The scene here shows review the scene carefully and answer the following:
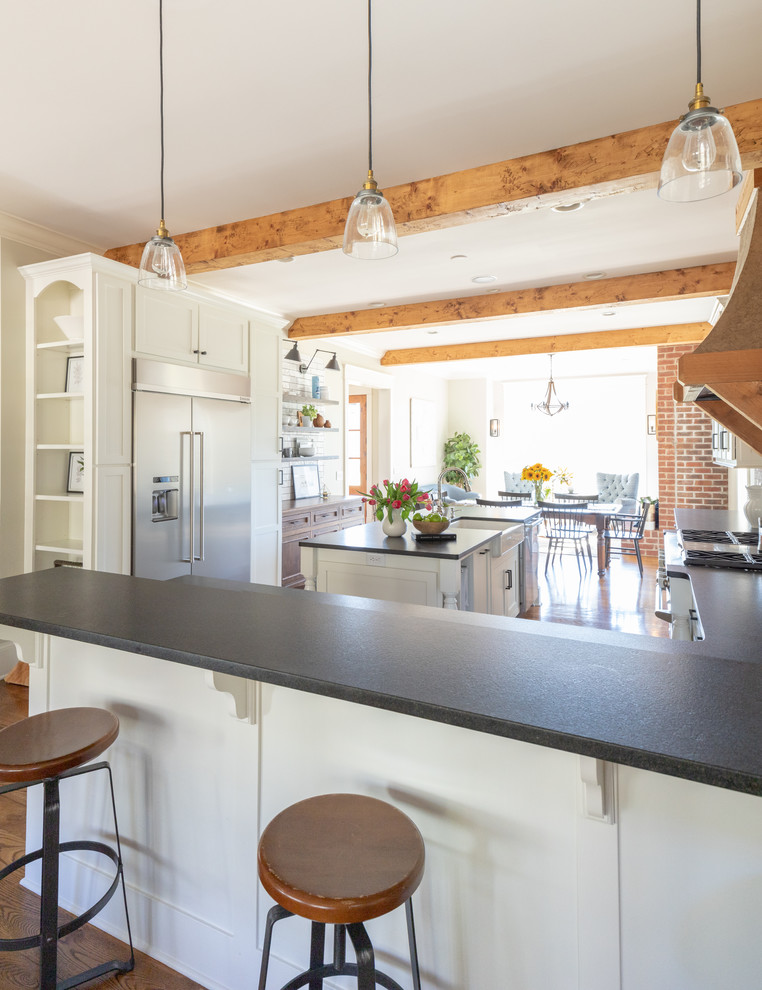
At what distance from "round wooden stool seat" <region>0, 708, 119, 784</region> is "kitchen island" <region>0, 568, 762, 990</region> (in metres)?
0.17

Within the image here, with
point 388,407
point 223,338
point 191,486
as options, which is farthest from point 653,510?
point 191,486

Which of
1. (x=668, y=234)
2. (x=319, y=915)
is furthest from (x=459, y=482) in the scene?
(x=319, y=915)

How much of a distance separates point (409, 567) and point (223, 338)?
7.44 ft

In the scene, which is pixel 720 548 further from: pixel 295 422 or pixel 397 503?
pixel 295 422

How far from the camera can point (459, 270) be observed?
446 cm

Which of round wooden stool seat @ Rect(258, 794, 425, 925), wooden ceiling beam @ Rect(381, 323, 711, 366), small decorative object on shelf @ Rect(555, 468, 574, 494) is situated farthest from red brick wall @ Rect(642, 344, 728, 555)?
round wooden stool seat @ Rect(258, 794, 425, 925)

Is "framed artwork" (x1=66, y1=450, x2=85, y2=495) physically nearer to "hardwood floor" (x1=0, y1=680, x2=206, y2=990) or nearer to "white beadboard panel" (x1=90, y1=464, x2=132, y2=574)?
"white beadboard panel" (x1=90, y1=464, x2=132, y2=574)

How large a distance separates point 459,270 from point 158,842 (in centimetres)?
406

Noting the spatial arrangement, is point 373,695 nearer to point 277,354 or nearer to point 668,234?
point 668,234

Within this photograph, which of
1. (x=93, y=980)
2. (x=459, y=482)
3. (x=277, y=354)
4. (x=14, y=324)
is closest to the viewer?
(x=93, y=980)

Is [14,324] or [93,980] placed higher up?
[14,324]

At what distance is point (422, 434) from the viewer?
9156 millimetres

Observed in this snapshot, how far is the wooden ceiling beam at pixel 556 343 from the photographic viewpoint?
20.6 ft

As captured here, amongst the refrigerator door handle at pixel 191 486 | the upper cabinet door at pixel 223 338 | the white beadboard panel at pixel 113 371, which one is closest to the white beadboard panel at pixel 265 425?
the upper cabinet door at pixel 223 338
